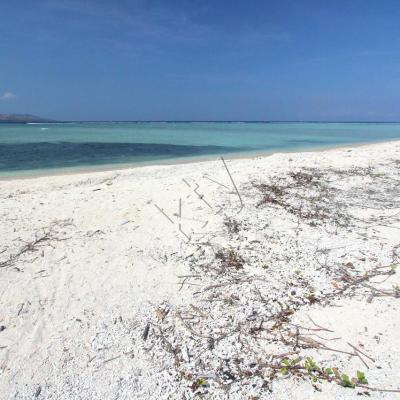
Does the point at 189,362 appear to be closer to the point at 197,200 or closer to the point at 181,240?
the point at 181,240

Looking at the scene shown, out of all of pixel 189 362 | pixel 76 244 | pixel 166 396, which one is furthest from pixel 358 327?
pixel 76 244

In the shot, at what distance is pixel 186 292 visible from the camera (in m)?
3.53

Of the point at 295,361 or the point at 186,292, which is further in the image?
the point at 186,292

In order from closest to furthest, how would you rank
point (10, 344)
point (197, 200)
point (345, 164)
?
point (10, 344) → point (197, 200) → point (345, 164)

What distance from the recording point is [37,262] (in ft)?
13.3

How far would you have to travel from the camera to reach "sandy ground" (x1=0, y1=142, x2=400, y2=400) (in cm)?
→ 251

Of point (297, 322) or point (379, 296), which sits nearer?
point (297, 322)

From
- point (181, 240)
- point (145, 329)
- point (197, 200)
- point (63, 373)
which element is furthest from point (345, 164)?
point (63, 373)

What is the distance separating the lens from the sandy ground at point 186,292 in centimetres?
251

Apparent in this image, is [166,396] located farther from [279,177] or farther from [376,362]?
[279,177]

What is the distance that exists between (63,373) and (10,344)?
63 cm

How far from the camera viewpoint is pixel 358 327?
287cm

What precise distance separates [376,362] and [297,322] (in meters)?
0.68

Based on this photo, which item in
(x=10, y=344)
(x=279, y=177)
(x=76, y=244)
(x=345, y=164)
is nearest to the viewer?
(x=10, y=344)
